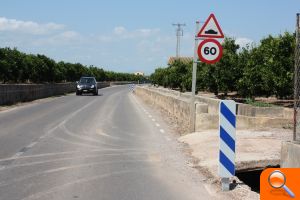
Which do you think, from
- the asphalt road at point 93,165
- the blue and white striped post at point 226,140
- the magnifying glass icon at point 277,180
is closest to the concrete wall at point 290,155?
the blue and white striped post at point 226,140

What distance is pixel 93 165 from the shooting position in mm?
9219

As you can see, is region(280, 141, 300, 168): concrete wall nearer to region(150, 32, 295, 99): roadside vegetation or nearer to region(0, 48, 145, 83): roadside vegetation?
region(150, 32, 295, 99): roadside vegetation

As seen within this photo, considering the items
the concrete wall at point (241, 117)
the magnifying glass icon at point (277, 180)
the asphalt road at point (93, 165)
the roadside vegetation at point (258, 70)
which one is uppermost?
the roadside vegetation at point (258, 70)

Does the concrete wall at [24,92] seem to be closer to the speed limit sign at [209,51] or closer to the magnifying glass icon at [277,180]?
the speed limit sign at [209,51]

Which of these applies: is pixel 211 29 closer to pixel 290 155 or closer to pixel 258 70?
pixel 290 155

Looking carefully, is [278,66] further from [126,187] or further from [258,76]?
[126,187]

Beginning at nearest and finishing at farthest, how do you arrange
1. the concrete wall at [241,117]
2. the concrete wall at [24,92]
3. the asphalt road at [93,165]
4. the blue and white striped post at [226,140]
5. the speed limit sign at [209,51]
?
the asphalt road at [93,165]
the blue and white striped post at [226,140]
the speed limit sign at [209,51]
the concrete wall at [241,117]
the concrete wall at [24,92]

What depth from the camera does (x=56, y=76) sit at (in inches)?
2566

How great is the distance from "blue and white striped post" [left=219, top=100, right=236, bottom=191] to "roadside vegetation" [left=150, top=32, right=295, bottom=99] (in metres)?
17.9

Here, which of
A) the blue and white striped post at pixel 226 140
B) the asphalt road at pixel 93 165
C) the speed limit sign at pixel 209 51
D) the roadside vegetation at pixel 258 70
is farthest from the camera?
the roadside vegetation at pixel 258 70

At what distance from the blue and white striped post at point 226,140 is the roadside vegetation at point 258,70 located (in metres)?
17.9

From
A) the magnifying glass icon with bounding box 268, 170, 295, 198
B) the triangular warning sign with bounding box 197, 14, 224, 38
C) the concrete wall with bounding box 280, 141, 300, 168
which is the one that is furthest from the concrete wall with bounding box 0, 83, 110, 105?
the magnifying glass icon with bounding box 268, 170, 295, 198

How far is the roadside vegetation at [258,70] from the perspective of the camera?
83.4 feet

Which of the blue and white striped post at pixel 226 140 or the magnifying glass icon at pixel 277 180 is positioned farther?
the blue and white striped post at pixel 226 140
